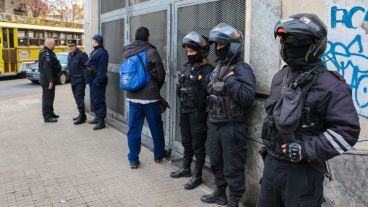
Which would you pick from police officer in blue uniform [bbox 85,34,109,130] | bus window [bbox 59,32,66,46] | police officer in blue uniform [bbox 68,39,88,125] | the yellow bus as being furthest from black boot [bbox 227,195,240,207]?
bus window [bbox 59,32,66,46]

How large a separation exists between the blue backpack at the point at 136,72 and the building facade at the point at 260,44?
664 mm

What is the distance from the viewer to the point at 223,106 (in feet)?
12.3

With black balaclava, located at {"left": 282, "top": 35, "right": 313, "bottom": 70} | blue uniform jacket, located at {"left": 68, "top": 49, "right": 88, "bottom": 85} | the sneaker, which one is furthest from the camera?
blue uniform jacket, located at {"left": 68, "top": 49, "right": 88, "bottom": 85}

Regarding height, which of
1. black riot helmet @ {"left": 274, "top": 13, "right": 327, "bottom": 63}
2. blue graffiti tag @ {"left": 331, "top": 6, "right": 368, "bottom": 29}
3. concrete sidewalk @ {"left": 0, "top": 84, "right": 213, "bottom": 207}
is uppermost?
blue graffiti tag @ {"left": 331, "top": 6, "right": 368, "bottom": 29}

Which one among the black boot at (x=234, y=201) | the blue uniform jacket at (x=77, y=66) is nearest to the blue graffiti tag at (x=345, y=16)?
the black boot at (x=234, y=201)

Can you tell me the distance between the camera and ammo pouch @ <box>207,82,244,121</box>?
3.71m

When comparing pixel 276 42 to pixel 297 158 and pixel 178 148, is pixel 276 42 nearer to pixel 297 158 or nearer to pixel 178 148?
pixel 297 158

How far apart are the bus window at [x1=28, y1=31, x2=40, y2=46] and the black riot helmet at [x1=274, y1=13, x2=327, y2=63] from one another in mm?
20234

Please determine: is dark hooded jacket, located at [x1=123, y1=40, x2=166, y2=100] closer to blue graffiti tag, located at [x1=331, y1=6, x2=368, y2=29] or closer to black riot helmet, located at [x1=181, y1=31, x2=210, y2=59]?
black riot helmet, located at [x1=181, y1=31, x2=210, y2=59]

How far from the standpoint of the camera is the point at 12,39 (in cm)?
1916

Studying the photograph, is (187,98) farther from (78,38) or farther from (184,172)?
(78,38)

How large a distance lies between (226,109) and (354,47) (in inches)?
50.1

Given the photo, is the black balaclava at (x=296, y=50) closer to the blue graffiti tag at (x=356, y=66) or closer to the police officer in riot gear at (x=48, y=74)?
the blue graffiti tag at (x=356, y=66)

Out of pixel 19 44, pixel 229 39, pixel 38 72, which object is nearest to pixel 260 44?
pixel 229 39
